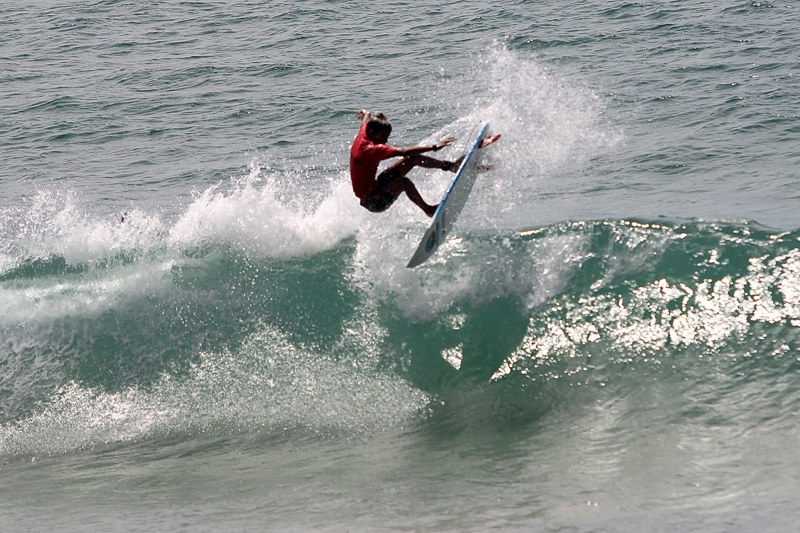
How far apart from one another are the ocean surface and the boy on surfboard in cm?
121

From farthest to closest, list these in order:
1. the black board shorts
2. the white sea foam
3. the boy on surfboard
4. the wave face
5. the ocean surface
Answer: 1. the black board shorts
2. the white sea foam
3. the wave face
4. the boy on surfboard
5. the ocean surface

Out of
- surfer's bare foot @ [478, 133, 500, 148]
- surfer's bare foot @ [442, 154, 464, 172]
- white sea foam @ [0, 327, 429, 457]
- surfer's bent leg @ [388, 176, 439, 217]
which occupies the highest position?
surfer's bare foot @ [478, 133, 500, 148]

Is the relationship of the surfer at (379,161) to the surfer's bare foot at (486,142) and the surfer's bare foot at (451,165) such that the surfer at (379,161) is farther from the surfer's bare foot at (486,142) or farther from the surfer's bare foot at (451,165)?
the surfer's bare foot at (486,142)

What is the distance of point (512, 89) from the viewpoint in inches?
506

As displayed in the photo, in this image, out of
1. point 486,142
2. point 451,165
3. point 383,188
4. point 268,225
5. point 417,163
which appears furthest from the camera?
point 268,225

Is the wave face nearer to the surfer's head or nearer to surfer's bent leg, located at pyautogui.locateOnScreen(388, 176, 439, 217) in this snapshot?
surfer's bent leg, located at pyautogui.locateOnScreen(388, 176, 439, 217)

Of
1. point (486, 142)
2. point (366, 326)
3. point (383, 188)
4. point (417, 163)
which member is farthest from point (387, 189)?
point (366, 326)

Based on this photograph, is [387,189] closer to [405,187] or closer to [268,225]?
[405,187]

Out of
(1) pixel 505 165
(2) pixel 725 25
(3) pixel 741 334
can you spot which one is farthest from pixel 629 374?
(2) pixel 725 25

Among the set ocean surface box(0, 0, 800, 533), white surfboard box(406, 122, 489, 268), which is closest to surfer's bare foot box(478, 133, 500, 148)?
white surfboard box(406, 122, 489, 268)

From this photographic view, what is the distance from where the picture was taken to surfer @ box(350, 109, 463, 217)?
8.38 meters

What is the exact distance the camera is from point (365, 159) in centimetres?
852

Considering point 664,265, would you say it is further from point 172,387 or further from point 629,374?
point 172,387

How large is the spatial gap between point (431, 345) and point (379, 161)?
2060 millimetres
